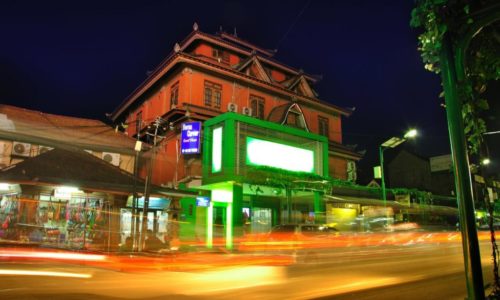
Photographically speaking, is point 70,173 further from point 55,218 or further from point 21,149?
point 21,149

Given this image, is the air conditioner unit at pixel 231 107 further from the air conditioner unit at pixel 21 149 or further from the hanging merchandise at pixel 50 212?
the hanging merchandise at pixel 50 212

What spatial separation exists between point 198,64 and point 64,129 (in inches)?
448

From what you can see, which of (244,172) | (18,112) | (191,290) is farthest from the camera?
(18,112)

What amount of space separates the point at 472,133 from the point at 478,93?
0.42 metres

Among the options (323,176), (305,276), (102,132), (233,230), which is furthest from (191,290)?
(102,132)

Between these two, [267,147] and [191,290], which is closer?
[191,290]

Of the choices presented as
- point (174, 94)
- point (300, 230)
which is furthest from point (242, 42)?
point (300, 230)

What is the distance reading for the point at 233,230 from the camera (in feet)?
73.2

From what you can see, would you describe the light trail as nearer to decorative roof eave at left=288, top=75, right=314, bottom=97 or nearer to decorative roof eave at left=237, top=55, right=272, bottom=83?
decorative roof eave at left=237, top=55, right=272, bottom=83

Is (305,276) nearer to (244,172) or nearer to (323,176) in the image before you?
(244,172)

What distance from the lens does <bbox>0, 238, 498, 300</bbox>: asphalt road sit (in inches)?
339

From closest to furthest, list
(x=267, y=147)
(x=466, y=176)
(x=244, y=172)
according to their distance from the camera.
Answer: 1. (x=466, y=176)
2. (x=244, y=172)
3. (x=267, y=147)

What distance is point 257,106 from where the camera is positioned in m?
32.6

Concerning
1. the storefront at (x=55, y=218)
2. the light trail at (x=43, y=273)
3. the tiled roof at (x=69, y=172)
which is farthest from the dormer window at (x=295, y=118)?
the light trail at (x=43, y=273)
